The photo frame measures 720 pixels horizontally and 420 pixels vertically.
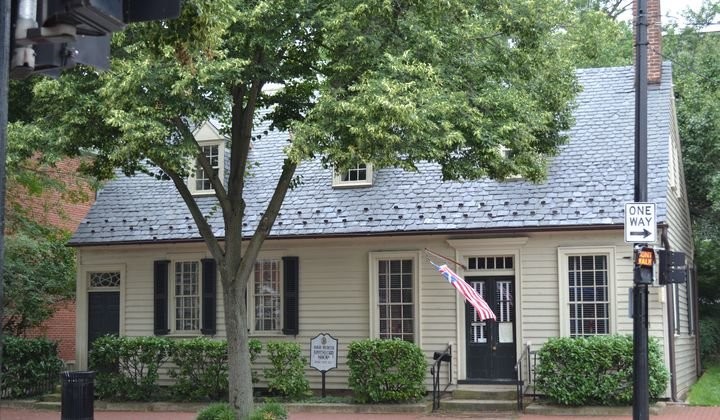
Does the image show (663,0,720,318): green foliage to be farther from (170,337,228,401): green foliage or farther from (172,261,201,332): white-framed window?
(172,261,201,332): white-framed window

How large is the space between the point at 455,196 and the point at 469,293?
290 centimetres

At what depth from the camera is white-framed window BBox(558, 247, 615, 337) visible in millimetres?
18812

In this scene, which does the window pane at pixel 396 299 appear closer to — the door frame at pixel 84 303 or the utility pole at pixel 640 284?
the door frame at pixel 84 303

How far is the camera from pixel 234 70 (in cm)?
1409

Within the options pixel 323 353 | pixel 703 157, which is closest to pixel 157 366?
pixel 323 353

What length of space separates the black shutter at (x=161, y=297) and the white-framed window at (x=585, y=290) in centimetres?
902

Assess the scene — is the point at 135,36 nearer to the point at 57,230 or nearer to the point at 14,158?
the point at 14,158

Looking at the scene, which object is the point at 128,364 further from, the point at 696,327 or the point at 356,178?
the point at 696,327

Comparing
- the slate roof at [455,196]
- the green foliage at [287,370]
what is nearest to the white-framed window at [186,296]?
the slate roof at [455,196]

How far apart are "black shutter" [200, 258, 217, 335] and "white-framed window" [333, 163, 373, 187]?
11.1 feet

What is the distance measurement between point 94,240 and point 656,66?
44.2 feet

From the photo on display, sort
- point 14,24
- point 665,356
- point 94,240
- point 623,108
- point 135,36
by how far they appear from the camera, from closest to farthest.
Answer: point 14,24 → point 135,36 → point 665,356 → point 623,108 → point 94,240

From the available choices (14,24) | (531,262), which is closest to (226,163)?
(531,262)

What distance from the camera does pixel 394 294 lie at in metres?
20.6
